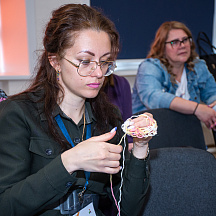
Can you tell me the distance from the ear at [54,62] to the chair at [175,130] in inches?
30.9

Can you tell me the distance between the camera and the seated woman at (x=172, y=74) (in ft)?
8.20

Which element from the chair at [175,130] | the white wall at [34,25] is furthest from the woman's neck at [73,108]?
the white wall at [34,25]

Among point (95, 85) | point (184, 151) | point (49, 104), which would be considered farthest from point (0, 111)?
point (184, 151)

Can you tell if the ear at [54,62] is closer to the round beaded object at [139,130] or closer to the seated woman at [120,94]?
the round beaded object at [139,130]

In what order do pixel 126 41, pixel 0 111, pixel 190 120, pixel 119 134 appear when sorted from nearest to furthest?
pixel 0 111 < pixel 119 134 < pixel 190 120 < pixel 126 41

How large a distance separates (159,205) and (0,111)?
729 mm

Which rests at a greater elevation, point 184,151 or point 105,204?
point 184,151

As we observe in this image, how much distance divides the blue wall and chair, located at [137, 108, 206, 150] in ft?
4.75

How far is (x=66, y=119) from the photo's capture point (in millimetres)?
1188

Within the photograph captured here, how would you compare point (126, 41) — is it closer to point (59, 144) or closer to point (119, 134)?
point (119, 134)

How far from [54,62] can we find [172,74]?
64.2 inches

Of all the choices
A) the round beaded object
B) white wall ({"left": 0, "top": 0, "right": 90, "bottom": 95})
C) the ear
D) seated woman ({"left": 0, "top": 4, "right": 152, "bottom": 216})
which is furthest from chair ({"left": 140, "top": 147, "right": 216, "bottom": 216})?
white wall ({"left": 0, "top": 0, "right": 90, "bottom": 95})

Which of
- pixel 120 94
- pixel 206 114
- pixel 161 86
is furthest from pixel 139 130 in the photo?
pixel 161 86

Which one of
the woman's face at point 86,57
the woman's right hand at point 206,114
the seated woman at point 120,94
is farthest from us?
the woman's right hand at point 206,114
